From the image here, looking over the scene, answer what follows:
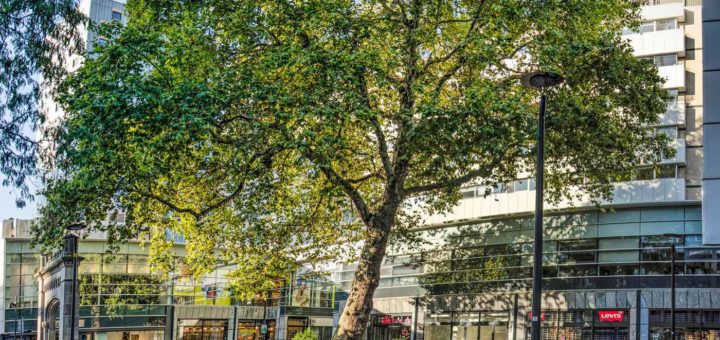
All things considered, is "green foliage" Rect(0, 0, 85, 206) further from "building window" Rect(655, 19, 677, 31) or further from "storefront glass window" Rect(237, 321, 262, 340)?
"storefront glass window" Rect(237, 321, 262, 340)

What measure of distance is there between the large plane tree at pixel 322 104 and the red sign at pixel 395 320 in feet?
53.6

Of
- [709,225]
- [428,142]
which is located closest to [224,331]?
[428,142]

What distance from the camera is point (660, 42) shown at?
3772 cm

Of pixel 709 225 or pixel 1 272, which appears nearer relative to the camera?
pixel 709 225

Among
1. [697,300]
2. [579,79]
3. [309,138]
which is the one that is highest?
[579,79]

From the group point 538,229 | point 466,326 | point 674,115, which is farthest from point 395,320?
point 538,229

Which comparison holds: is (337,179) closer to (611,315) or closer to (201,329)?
(611,315)

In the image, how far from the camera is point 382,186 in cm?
3400

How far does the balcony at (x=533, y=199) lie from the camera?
117ft

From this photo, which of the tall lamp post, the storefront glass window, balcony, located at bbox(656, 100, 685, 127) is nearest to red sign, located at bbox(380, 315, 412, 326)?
balcony, located at bbox(656, 100, 685, 127)

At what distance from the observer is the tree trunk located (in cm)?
2703

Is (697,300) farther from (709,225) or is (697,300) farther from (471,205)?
(709,225)

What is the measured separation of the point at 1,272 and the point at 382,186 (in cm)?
3781

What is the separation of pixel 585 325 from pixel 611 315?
4.18ft
